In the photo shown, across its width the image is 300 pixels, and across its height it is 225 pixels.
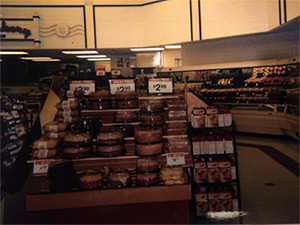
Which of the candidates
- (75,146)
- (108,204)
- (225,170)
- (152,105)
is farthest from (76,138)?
(225,170)

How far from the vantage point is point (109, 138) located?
2.97 m

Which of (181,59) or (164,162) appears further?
(181,59)

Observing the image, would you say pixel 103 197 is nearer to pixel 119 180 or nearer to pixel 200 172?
pixel 119 180

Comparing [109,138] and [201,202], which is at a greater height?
[109,138]

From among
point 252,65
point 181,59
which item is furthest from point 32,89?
point 252,65

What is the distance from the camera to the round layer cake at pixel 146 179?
293 cm

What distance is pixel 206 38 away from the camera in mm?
6305

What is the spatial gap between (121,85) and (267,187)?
8.56ft

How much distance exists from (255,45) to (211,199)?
15.9 ft

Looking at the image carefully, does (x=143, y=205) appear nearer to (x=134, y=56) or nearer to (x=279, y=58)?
(x=279, y=58)

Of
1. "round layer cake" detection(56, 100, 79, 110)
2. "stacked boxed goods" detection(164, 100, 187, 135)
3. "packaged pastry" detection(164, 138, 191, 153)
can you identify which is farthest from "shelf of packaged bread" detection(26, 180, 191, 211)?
"round layer cake" detection(56, 100, 79, 110)

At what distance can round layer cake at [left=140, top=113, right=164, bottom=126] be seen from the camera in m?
3.14

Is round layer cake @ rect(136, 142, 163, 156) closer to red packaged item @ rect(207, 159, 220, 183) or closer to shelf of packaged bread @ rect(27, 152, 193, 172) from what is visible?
shelf of packaged bread @ rect(27, 152, 193, 172)

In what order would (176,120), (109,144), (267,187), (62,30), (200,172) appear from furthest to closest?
(62,30), (267,187), (200,172), (176,120), (109,144)
